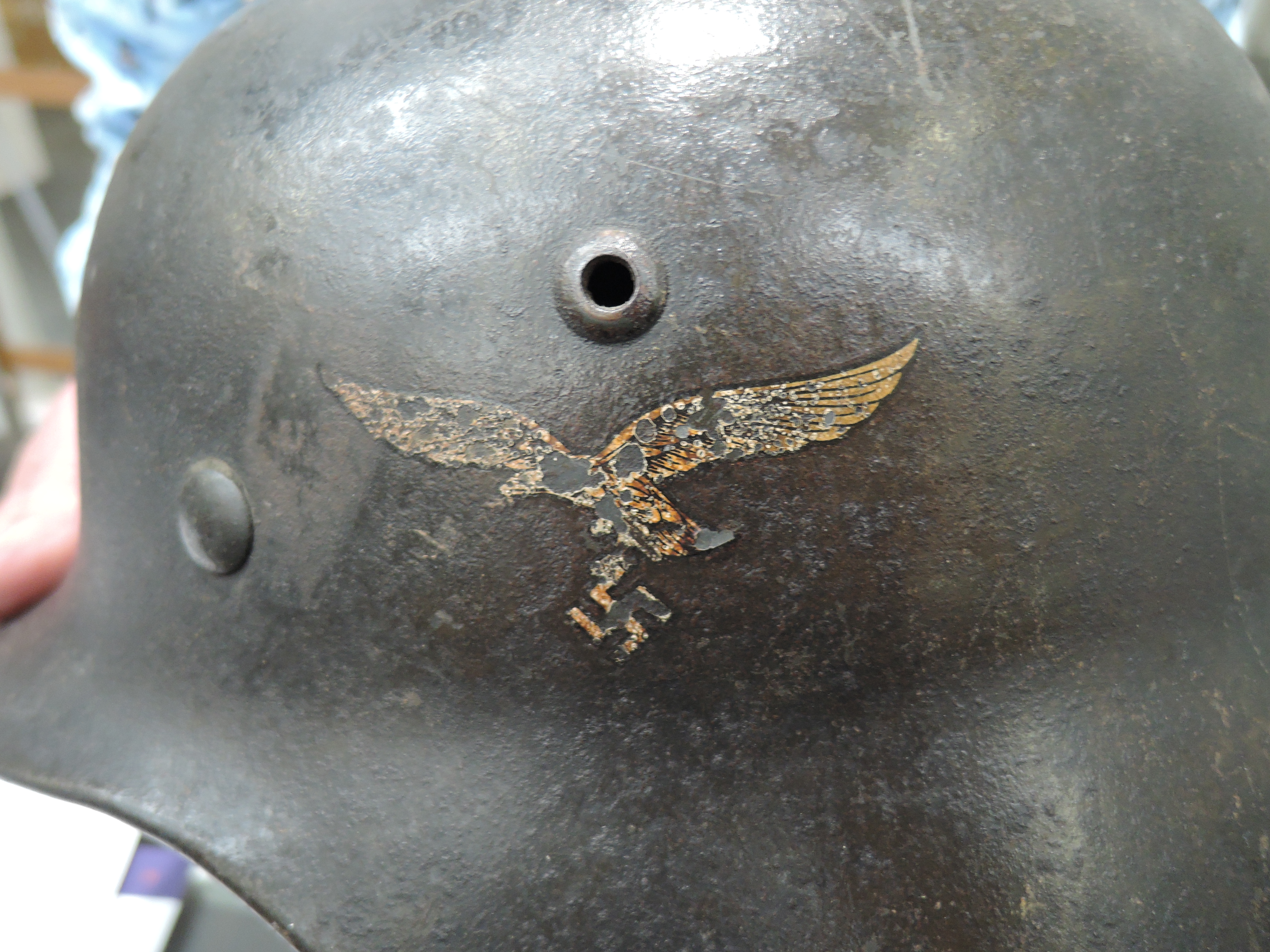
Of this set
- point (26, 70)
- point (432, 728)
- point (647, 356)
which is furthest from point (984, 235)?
point (26, 70)

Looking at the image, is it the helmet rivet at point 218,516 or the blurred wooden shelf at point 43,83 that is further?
the blurred wooden shelf at point 43,83

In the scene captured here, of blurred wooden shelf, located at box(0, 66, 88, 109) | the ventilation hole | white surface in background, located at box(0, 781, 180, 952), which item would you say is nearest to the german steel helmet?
the ventilation hole

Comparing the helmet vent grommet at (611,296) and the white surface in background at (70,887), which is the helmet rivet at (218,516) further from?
the white surface in background at (70,887)

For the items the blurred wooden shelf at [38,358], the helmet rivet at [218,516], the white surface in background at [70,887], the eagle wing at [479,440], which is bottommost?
the blurred wooden shelf at [38,358]

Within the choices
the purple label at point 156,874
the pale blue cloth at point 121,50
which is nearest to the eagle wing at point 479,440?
the purple label at point 156,874

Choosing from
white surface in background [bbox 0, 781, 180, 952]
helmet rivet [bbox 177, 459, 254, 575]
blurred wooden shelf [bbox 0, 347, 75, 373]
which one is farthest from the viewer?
blurred wooden shelf [bbox 0, 347, 75, 373]

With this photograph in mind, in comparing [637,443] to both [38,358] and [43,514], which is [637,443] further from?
[38,358]

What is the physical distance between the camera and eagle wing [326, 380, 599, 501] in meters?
0.90

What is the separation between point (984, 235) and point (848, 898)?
1.89 ft

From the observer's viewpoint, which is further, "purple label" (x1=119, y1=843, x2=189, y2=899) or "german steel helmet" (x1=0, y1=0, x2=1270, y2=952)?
"purple label" (x1=119, y1=843, x2=189, y2=899)

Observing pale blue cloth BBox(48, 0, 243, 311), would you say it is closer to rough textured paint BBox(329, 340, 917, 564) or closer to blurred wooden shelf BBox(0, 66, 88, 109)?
rough textured paint BBox(329, 340, 917, 564)

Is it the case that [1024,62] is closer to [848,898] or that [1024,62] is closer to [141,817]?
[848,898]

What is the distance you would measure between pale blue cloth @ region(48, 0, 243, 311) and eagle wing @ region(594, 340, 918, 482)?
1486 mm

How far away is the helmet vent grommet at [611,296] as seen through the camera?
87 centimetres
